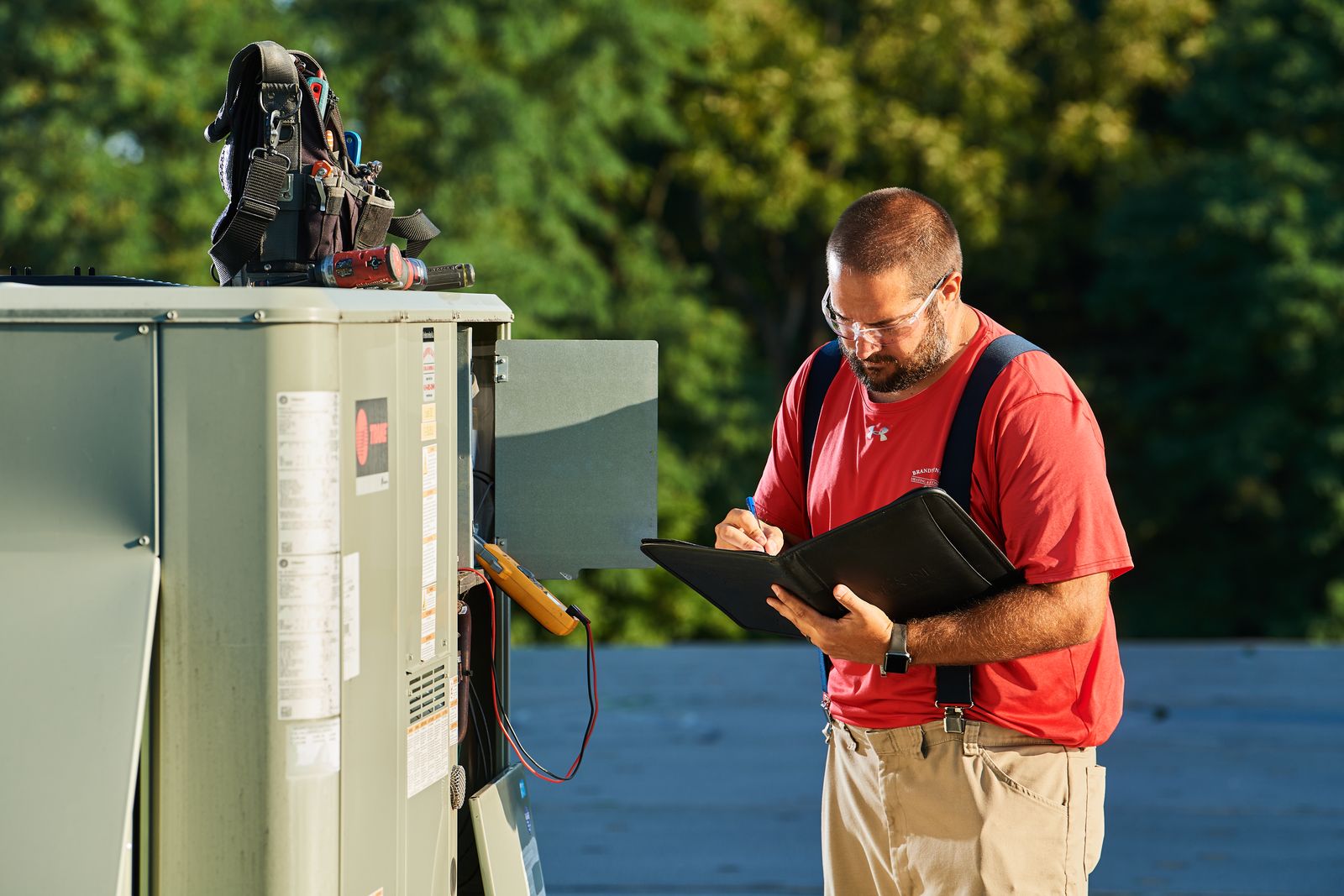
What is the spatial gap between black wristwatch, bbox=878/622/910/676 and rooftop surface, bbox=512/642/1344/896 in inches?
112

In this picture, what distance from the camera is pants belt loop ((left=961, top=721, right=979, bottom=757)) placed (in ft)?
7.90

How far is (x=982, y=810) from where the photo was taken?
2.40 meters

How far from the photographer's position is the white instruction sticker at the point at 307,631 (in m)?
2.02

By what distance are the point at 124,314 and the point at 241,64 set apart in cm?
85

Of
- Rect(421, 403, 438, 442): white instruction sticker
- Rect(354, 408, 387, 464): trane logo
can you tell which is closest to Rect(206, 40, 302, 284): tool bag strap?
Rect(421, 403, 438, 442): white instruction sticker

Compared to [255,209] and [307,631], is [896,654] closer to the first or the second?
[307,631]

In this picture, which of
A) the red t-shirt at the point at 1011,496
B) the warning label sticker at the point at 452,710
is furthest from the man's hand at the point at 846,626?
the warning label sticker at the point at 452,710

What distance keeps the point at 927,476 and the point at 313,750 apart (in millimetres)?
1032

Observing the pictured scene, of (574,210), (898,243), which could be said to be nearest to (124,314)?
(898,243)

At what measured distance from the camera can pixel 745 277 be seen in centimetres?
1748

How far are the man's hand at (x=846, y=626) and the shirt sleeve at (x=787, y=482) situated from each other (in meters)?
0.36

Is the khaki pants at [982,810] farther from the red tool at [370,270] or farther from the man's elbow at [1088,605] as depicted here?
the red tool at [370,270]

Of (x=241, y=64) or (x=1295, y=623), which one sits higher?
(x=241, y=64)

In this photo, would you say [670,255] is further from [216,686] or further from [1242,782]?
[216,686]
